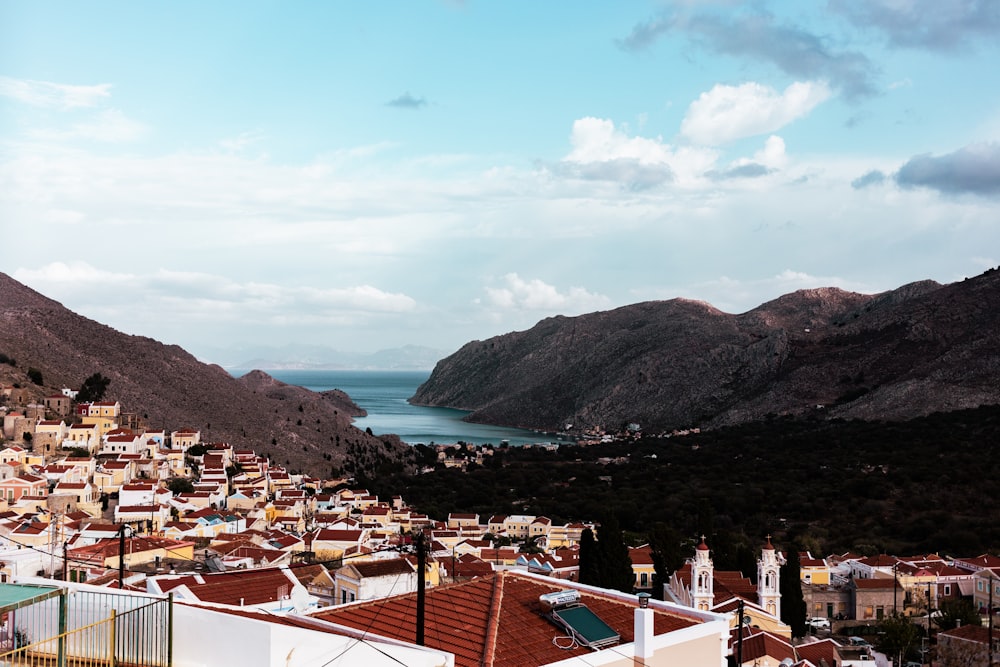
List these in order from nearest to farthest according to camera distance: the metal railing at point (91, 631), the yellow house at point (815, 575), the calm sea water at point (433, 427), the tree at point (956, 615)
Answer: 1. the metal railing at point (91, 631)
2. the tree at point (956, 615)
3. the yellow house at point (815, 575)
4. the calm sea water at point (433, 427)

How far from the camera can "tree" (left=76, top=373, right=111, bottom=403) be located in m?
48.9

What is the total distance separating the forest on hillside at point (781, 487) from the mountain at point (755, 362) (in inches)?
320

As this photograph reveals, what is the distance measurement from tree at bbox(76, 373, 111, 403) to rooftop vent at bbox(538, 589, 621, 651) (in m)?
45.5

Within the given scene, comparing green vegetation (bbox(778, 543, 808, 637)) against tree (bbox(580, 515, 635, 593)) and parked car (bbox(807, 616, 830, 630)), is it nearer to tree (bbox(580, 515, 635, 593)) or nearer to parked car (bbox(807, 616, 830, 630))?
parked car (bbox(807, 616, 830, 630))

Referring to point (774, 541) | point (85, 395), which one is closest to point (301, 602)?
point (774, 541)

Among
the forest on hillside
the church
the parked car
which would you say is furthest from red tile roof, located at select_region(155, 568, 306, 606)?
the forest on hillside

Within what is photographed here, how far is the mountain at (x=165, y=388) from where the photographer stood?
5394 centimetres

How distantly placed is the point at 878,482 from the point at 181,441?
3153 cm

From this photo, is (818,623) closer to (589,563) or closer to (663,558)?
(663,558)

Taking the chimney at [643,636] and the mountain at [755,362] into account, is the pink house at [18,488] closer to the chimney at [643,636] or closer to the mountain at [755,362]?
the chimney at [643,636]

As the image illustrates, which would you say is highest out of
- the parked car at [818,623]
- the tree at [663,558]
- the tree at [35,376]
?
the tree at [35,376]

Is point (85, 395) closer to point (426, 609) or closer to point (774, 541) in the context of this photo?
point (774, 541)

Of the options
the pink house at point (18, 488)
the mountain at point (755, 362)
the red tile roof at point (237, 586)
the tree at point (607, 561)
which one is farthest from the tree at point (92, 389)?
the mountain at point (755, 362)

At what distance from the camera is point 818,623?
74.8 ft
